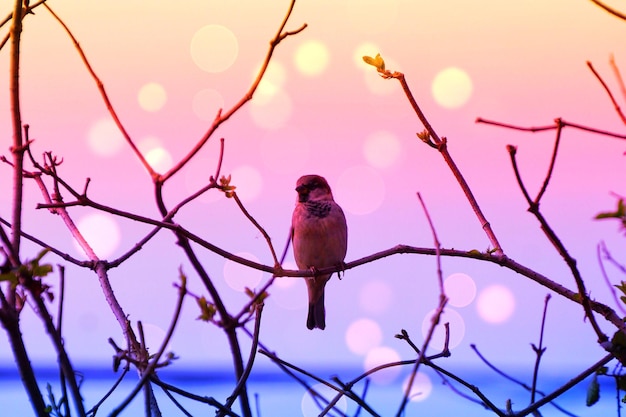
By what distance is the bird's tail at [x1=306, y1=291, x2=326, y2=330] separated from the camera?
5.79 metres

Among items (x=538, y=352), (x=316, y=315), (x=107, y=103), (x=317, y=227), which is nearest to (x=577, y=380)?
(x=538, y=352)

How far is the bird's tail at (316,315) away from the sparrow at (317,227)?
53 cm

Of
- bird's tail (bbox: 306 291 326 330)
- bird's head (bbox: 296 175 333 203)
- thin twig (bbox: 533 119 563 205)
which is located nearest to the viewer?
thin twig (bbox: 533 119 563 205)

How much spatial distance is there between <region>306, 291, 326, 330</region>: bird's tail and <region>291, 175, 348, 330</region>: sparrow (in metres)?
0.53

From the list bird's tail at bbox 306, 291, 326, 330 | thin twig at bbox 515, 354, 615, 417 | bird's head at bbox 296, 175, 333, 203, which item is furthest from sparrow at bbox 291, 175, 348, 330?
thin twig at bbox 515, 354, 615, 417

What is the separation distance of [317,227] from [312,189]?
37 centimetres

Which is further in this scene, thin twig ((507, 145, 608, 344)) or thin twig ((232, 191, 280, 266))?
thin twig ((232, 191, 280, 266))

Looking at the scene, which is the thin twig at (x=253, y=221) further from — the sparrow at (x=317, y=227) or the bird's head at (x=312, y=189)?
the bird's head at (x=312, y=189)

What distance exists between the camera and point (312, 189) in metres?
5.43

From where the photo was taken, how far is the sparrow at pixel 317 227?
511cm

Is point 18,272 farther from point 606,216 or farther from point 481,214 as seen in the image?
point 481,214

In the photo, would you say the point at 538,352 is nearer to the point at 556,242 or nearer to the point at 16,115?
the point at 556,242

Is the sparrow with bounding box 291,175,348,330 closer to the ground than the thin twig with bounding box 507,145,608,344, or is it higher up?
higher up

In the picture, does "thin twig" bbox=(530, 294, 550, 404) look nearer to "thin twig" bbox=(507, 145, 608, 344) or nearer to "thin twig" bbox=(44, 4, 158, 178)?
"thin twig" bbox=(507, 145, 608, 344)
